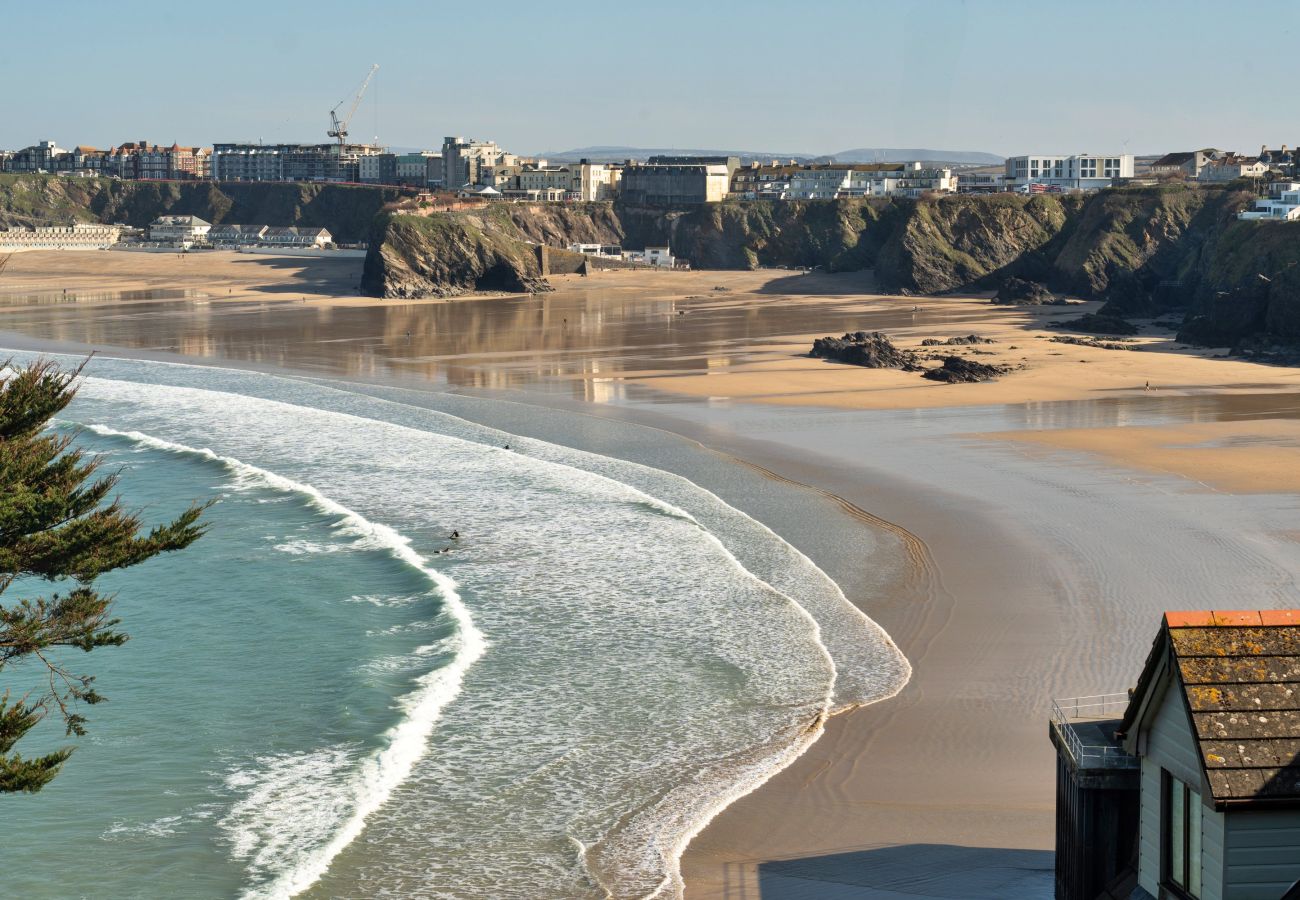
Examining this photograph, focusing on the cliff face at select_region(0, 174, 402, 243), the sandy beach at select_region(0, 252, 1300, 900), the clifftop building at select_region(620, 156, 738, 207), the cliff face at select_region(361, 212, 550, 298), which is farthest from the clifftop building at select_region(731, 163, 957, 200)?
the sandy beach at select_region(0, 252, 1300, 900)

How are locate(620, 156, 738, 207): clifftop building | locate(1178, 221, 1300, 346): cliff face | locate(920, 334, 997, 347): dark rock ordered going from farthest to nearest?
1. locate(620, 156, 738, 207): clifftop building
2. locate(920, 334, 997, 347): dark rock
3. locate(1178, 221, 1300, 346): cliff face

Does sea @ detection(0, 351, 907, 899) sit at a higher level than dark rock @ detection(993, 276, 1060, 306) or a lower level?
lower

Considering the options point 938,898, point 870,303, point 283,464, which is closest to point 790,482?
point 283,464

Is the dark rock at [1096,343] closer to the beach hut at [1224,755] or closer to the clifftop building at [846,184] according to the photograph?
the beach hut at [1224,755]

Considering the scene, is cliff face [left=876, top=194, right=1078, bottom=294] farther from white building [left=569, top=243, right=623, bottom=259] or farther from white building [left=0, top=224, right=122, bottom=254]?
white building [left=0, top=224, right=122, bottom=254]

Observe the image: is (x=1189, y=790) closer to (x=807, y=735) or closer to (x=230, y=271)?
(x=807, y=735)

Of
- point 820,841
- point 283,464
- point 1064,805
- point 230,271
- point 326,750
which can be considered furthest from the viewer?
point 230,271
